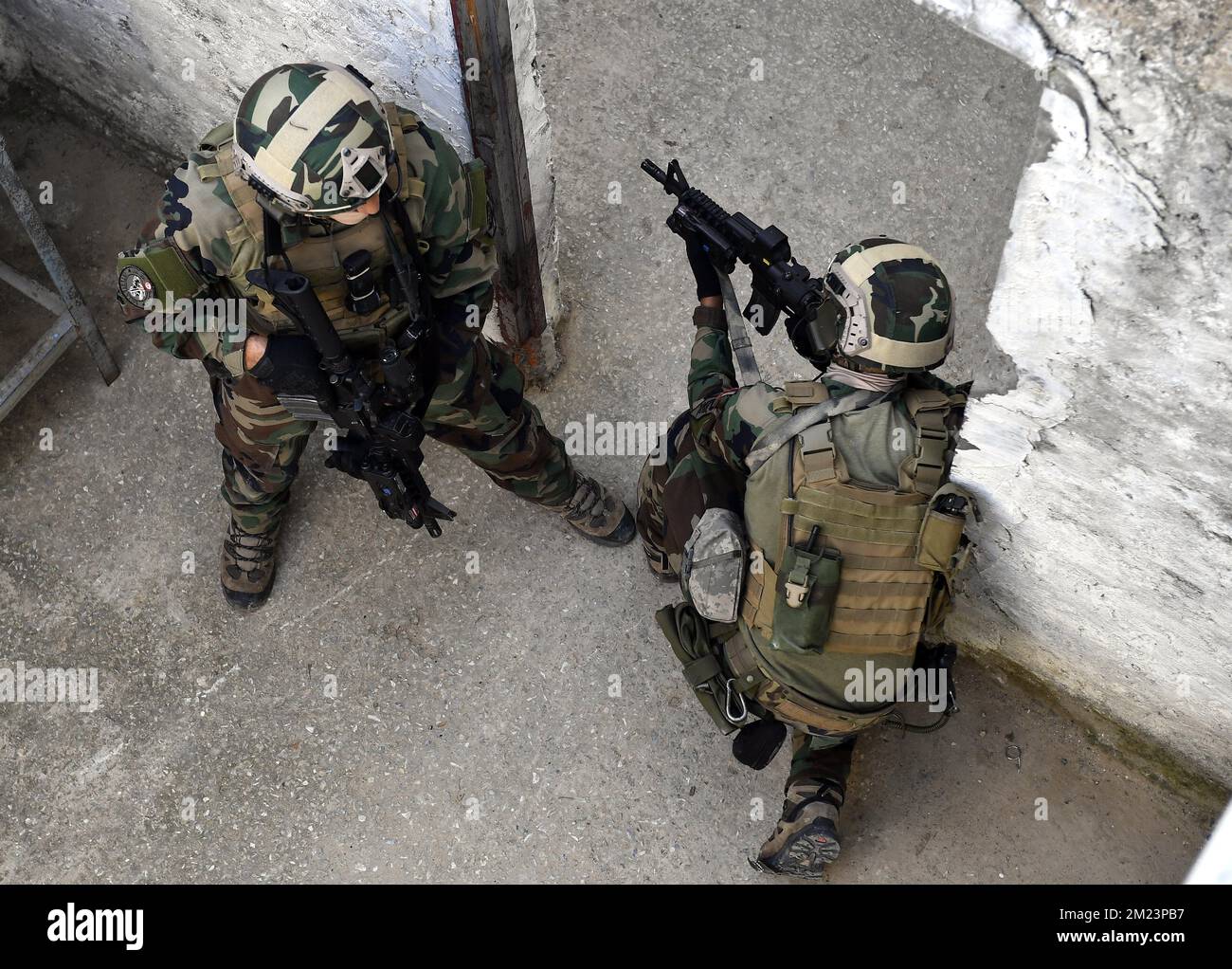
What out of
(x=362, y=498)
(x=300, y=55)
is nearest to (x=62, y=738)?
(x=362, y=498)

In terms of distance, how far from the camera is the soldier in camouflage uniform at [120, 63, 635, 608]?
2.81m

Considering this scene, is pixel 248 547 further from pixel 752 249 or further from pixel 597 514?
pixel 752 249

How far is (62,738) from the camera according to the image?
3.89m

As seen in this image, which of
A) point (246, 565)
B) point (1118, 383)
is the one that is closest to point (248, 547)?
point (246, 565)

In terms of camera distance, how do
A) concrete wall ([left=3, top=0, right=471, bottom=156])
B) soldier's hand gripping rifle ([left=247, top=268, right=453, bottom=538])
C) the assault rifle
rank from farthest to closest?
concrete wall ([left=3, top=0, right=471, bottom=156])
the assault rifle
soldier's hand gripping rifle ([left=247, top=268, right=453, bottom=538])

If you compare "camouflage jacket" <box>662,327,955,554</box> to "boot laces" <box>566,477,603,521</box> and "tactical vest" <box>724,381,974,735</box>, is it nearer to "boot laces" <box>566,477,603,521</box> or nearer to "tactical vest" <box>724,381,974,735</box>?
"tactical vest" <box>724,381,974,735</box>

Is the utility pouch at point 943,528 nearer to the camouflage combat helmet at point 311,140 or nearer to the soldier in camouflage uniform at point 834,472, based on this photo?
the soldier in camouflage uniform at point 834,472

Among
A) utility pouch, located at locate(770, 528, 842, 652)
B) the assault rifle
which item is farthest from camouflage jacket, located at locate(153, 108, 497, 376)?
utility pouch, located at locate(770, 528, 842, 652)

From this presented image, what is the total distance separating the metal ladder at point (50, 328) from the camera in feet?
13.5

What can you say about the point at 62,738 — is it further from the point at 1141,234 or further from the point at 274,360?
the point at 1141,234

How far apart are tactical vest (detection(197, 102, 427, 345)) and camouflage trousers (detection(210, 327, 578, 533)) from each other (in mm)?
285

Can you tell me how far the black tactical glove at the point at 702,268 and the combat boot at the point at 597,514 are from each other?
99 cm

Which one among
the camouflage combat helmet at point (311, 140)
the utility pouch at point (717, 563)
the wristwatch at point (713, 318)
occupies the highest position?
the camouflage combat helmet at point (311, 140)

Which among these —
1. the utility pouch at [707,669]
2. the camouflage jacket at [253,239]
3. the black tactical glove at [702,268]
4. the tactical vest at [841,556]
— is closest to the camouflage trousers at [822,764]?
the utility pouch at [707,669]
